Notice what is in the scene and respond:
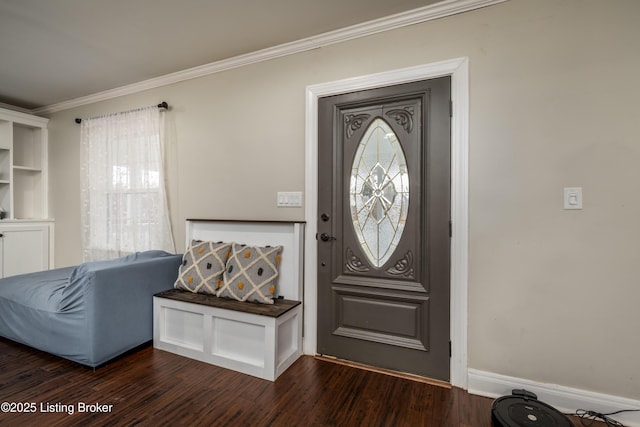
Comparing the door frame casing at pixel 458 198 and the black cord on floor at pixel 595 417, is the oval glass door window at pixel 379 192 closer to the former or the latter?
the door frame casing at pixel 458 198

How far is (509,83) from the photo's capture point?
6.01ft

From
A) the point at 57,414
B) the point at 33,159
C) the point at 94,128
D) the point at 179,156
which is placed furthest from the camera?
the point at 33,159

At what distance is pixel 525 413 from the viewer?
5.05 feet

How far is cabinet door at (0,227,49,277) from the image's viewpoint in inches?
136

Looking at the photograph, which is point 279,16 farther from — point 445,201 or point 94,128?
point 94,128

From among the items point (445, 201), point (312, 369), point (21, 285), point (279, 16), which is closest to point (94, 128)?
point (21, 285)

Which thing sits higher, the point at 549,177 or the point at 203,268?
the point at 549,177

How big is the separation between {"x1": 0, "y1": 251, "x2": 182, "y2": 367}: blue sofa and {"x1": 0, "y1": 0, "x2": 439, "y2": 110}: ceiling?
1.73 metres

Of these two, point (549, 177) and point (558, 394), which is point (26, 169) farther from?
point (558, 394)

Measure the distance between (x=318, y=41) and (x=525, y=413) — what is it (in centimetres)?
268

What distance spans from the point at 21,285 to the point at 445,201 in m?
3.30

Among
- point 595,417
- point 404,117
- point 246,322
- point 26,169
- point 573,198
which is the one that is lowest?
point 595,417

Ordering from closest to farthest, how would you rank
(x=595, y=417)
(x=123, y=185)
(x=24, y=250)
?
(x=595, y=417) → (x=123, y=185) → (x=24, y=250)

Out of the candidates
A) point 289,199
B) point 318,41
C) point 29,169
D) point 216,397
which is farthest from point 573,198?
point 29,169
